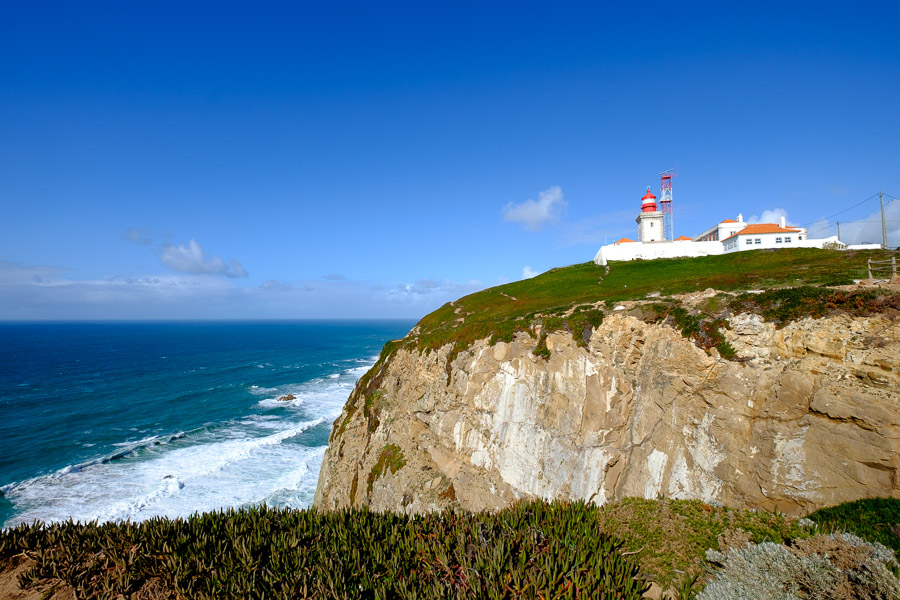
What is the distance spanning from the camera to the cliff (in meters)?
14.1

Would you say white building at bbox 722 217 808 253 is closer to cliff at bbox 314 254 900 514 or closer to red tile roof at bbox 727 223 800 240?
red tile roof at bbox 727 223 800 240

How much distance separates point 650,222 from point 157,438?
2365 inches

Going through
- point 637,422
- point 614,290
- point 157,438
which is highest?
point 614,290

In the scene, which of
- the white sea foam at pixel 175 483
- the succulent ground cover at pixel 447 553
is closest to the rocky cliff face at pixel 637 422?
the succulent ground cover at pixel 447 553

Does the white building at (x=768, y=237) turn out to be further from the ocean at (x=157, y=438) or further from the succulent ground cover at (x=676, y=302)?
the ocean at (x=157, y=438)

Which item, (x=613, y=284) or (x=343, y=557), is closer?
(x=343, y=557)

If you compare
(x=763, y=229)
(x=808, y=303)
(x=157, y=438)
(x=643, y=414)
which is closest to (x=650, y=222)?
(x=763, y=229)

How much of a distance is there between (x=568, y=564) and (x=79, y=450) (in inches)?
1917

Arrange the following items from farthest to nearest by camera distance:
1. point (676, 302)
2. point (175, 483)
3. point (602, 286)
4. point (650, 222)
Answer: point (650, 222) → point (602, 286) → point (175, 483) → point (676, 302)

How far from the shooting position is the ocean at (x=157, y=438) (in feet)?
94.0

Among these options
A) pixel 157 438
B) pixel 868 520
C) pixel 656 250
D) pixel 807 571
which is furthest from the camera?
pixel 656 250

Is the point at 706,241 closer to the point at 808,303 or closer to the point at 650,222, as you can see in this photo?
the point at 650,222

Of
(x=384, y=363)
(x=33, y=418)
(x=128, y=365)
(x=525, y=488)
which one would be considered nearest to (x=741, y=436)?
(x=525, y=488)

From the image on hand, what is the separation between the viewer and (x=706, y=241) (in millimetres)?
46094
